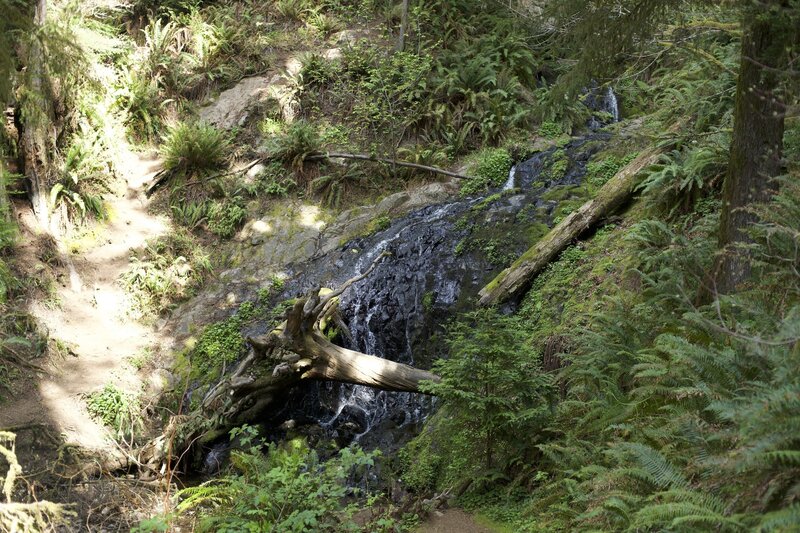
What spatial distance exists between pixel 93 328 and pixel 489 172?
26.0ft

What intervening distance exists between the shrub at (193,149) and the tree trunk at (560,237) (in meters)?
7.38

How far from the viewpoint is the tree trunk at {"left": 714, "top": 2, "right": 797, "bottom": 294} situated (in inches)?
199

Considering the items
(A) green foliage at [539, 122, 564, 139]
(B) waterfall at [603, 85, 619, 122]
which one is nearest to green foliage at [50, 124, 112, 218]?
(A) green foliage at [539, 122, 564, 139]

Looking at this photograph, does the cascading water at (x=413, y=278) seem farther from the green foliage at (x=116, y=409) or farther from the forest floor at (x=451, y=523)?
the green foliage at (x=116, y=409)

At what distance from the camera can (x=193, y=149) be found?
1332 cm

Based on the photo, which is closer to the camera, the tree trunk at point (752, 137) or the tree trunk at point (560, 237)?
the tree trunk at point (752, 137)

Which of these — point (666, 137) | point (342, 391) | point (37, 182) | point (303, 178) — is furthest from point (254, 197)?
point (666, 137)

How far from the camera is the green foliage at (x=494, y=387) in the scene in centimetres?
581

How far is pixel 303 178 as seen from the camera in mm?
13484

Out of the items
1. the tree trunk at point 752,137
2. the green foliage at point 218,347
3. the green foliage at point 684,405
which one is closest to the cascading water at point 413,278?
the green foliage at point 218,347

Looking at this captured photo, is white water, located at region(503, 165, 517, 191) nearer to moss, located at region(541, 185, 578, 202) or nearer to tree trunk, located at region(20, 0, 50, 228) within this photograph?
moss, located at region(541, 185, 578, 202)

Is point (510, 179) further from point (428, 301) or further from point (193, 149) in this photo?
point (193, 149)

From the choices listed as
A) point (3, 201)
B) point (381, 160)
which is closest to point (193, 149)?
point (3, 201)

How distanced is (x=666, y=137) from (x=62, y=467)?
9354 mm
